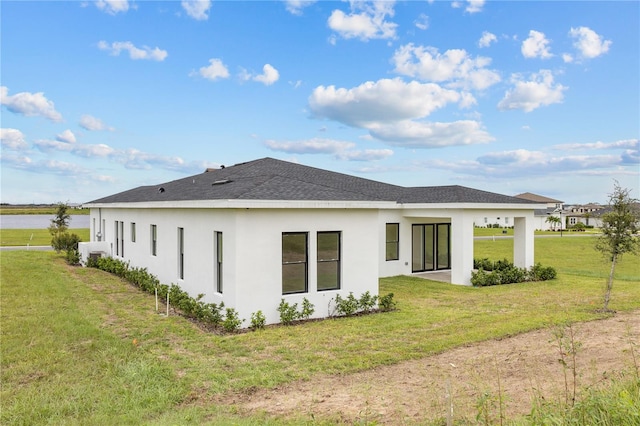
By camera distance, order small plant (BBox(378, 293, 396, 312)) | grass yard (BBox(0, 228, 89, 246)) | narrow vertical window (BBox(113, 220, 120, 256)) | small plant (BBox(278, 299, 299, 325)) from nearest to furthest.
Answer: small plant (BBox(278, 299, 299, 325)) → small plant (BBox(378, 293, 396, 312)) → narrow vertical window (BBox(113, 220, 120, 256)) → grass yard (BBox(0, 228, 89, 246))

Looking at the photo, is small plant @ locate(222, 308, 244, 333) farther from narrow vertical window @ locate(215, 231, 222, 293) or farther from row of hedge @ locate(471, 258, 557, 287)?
row of hedge @ locate(471, 258, 557, 287)

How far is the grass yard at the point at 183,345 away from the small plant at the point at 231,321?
0.39 m

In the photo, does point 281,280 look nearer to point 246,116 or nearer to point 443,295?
point 443,295

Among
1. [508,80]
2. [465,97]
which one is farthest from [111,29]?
[508,80]

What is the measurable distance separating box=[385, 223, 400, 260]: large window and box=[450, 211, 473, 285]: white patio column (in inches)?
118

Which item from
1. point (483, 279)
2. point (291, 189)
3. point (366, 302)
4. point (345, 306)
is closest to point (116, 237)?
point (291, 189)

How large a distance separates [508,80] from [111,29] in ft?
60.2

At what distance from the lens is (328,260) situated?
11.3 meters

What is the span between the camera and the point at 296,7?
1767 centimetres

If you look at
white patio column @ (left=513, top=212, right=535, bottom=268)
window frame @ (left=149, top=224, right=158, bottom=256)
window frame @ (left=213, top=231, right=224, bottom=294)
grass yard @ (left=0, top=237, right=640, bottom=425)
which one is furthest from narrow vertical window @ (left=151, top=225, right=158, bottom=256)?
white patio column @ (left=513, top=212, right=535, bottom=268)

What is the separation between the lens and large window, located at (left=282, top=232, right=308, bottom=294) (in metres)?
10.6

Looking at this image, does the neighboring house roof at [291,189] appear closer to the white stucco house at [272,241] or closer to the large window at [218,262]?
the white stucco house at [272,241]

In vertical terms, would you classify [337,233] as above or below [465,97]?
below

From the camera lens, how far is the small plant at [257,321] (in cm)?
980
